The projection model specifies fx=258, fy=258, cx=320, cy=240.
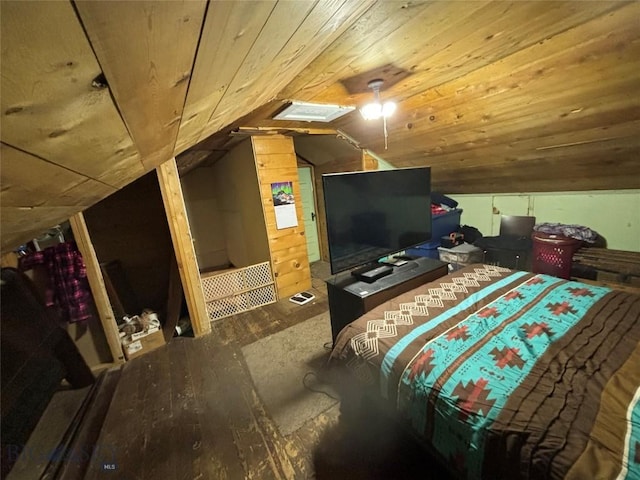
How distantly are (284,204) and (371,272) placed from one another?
167 centimetres

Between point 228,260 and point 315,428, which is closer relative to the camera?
point 315,428

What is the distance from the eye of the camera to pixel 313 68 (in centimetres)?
161

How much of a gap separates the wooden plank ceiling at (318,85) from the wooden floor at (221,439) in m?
1.41

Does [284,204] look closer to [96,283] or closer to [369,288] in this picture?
[369,288]

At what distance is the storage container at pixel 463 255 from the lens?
10.5 ft

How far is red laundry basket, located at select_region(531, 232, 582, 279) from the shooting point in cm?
262

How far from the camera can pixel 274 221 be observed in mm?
3207

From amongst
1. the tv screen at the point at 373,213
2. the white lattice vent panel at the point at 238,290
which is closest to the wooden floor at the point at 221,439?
the white lattice vent panel at the point at 238,290

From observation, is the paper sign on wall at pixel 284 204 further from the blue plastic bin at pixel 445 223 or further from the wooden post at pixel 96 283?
the blue plastic bin at pixel 445 223

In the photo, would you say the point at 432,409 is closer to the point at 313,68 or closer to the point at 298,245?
the point at 313,68

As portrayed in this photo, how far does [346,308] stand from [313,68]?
1.61m

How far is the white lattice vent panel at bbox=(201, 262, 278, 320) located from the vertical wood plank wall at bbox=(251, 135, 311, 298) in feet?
0.48

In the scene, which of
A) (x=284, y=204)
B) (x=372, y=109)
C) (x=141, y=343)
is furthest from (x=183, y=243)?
(x=372, y=109)

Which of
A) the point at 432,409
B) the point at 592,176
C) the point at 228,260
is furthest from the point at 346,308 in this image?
the point at 228,260
